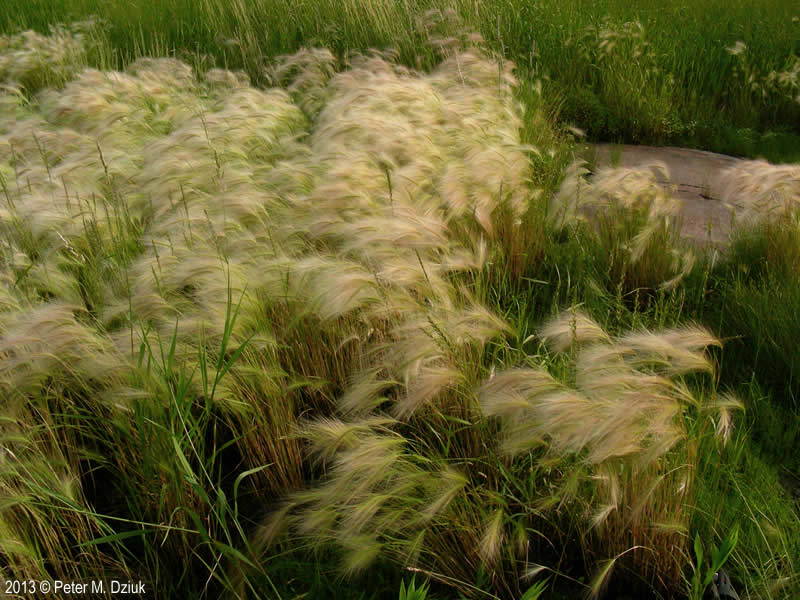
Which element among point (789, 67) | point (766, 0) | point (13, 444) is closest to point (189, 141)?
point (13, 444)

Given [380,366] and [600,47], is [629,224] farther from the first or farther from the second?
[600,47]

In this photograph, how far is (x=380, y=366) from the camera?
5.27ft

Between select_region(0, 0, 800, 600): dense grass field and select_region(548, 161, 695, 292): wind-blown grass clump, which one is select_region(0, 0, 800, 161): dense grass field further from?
select_region(548, 161, 695, 292): wind-blown grass clump

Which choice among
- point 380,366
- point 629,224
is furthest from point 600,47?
point 380,366

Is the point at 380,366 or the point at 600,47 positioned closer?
the point at 380,366

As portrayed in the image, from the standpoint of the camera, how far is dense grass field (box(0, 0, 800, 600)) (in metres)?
1.38

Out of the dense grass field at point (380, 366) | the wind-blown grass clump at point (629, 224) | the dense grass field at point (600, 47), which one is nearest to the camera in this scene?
the dense grass field at point (380, 366)

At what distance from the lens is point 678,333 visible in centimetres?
150

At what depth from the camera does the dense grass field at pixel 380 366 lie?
1.38 metres

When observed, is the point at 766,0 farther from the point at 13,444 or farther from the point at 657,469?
the point at 13,444

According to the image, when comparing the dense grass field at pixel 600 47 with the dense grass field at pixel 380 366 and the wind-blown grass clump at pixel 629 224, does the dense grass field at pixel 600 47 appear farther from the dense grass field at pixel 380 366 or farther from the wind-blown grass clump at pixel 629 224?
the wind-blown grass clump at pixel 629 224

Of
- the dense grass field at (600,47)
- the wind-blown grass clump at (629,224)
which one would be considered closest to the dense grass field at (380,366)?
the wind-blown grass clump at (629,224)

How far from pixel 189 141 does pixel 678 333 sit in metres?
2.26

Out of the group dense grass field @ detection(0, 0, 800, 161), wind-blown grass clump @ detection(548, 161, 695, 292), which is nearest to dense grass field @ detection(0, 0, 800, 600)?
wind-blown grass clump @ detection(548, 161, 695, 292)
